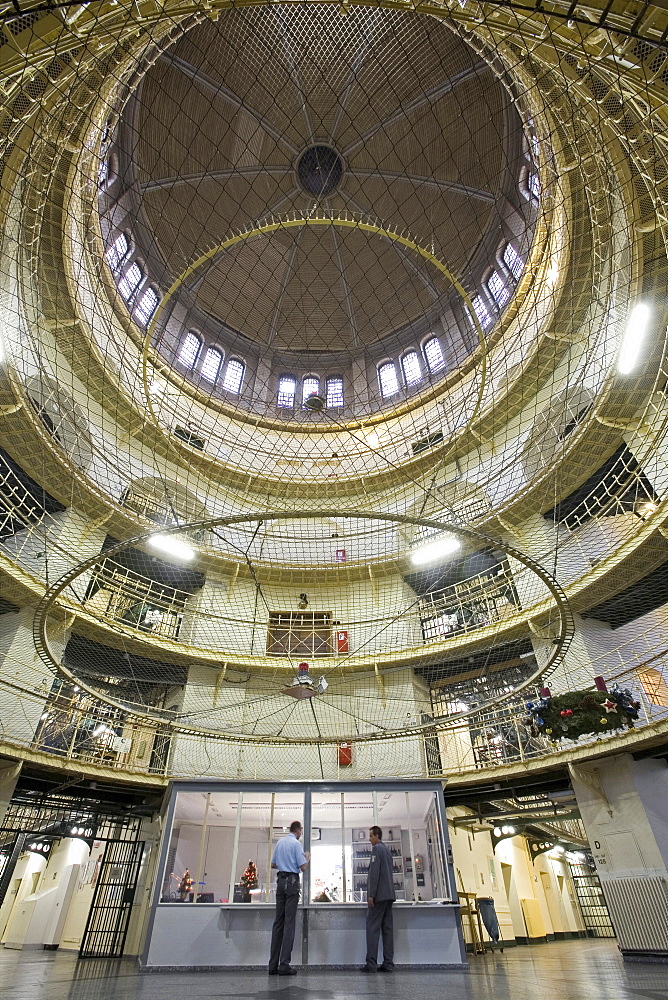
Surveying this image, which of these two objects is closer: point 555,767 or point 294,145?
point 555,767

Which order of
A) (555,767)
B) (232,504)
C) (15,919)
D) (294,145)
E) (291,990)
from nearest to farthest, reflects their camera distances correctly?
1. (291,990)
2. (555,767)
3. (232,504)
4. (15,919)
5. (294,145)

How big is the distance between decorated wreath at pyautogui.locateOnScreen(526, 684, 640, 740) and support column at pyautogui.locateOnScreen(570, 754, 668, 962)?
3.01m

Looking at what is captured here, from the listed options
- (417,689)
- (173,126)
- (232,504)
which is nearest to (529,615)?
(417,689)

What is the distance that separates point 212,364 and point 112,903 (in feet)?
66.2

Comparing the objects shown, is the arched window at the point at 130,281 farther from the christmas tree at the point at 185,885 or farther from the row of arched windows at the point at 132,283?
the christmas tree at the point at 185,885

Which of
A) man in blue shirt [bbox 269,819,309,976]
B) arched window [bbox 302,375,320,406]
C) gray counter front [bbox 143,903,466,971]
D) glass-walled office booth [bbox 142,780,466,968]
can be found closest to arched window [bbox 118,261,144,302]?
arched window [bbox 302,375,320,406]

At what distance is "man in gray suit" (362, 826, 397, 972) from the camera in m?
8.48

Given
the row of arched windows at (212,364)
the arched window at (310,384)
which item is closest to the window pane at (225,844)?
the row of arched windows at (212,364)

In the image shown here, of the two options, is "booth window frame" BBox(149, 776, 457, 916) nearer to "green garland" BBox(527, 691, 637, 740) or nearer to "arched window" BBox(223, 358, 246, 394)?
"green garland" BBox(527, 691, 637, 740)

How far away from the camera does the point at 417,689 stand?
727 inches

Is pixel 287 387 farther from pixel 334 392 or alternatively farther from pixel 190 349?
pixel 190 349

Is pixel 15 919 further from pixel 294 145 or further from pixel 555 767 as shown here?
pixel 294 145

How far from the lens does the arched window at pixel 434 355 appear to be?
877 inches

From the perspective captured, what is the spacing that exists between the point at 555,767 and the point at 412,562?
755cm
